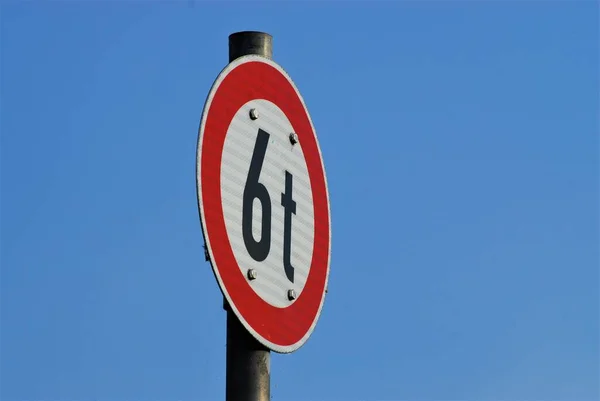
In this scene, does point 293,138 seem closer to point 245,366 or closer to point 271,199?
point 271,199

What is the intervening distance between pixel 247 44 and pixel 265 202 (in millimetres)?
398

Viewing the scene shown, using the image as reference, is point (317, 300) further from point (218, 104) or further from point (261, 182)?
point (218, 104)

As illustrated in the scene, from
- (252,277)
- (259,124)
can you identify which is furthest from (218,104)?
(252,277)

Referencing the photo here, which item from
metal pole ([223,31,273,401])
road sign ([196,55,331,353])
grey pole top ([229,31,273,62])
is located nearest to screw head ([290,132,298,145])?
road sign ([196,55,331,353])

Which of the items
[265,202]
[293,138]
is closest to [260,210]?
[265,202]

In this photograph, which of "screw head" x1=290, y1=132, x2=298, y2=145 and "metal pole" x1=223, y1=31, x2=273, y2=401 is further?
"screw head" x1=290, y1=132, x2=298, y2=145

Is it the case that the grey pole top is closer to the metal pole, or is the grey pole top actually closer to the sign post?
the sign post

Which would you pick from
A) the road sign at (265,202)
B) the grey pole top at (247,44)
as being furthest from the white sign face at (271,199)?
the grey pole top at (247,44)

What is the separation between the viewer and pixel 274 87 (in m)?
3.29

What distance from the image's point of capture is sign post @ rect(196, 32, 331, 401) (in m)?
2.93

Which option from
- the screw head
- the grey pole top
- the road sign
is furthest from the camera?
the screw head

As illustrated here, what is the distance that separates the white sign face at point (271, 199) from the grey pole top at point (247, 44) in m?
0.12

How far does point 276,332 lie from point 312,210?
16.1 inches

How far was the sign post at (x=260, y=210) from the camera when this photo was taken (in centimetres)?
293
